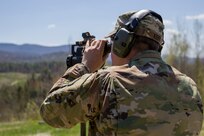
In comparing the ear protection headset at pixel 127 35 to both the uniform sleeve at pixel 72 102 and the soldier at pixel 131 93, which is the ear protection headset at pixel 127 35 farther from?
the uniform sleeve at pixel 72 102

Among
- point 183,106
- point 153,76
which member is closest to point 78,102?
point 153,76

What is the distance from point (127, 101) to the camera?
2.14 meters

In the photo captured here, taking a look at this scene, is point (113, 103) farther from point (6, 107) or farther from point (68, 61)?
point (6, 107)

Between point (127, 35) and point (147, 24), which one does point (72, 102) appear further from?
point (147, 24)

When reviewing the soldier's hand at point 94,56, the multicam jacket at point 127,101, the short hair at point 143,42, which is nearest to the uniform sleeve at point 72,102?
the multicam jacket at point 127,101

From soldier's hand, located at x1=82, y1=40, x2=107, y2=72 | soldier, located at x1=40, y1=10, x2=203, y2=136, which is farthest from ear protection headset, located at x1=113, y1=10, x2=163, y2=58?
soldier's hand, located at x1=82, y1=40, x2=107, y2=72

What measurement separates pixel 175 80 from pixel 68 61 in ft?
2.05

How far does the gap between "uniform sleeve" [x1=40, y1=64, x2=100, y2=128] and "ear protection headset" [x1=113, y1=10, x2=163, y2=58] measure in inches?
7.4

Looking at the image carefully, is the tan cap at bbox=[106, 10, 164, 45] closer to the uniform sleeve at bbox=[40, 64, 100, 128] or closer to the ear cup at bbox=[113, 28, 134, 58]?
the ear cup at bbox=[113, 28, 134, 58]

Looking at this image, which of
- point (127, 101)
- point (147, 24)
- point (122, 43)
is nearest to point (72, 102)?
point (127, 101)

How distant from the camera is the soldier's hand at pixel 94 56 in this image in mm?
2377

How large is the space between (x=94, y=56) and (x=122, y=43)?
22cm

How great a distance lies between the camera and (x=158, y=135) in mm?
2160

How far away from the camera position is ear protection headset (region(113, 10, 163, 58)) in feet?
7.27
